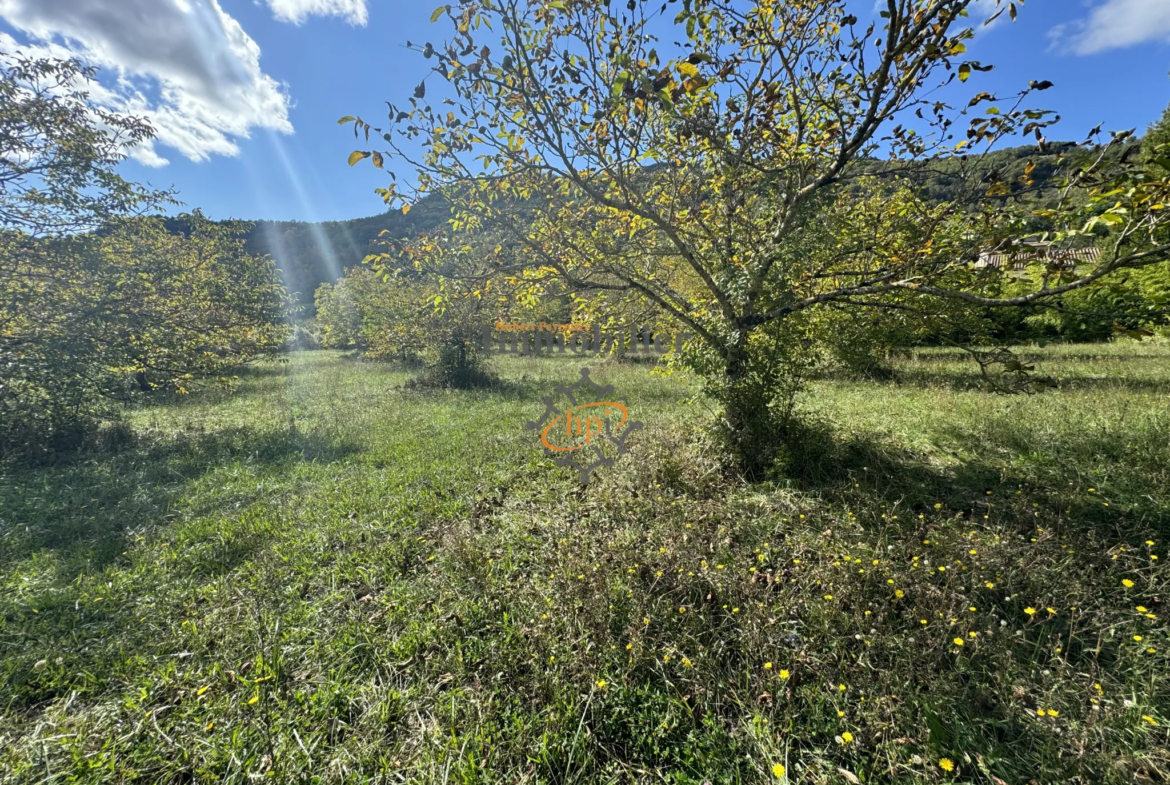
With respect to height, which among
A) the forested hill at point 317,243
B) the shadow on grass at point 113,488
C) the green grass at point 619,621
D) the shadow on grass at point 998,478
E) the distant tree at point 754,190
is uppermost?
the forested hill at point 317,243

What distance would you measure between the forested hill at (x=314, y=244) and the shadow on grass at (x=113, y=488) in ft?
178

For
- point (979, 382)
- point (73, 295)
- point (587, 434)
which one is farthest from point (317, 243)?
point (979, 382)

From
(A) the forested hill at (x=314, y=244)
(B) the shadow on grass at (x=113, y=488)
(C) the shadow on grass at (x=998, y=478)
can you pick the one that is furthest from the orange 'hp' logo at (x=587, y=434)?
(A) the forested hill at (x=314, y=244)

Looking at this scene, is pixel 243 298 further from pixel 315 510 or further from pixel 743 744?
pixel 743 744

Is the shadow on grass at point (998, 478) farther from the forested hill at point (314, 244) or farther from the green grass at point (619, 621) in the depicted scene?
the forested hill at point (314, 244)

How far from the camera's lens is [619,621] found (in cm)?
253

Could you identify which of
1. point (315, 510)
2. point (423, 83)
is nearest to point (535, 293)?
point (423, 83)

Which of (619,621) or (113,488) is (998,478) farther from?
(113,488)

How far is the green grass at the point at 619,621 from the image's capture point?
180 centimetres

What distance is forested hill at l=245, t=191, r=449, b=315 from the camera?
2346 inches

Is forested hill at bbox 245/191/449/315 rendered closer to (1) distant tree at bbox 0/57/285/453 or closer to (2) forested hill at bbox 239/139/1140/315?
(2) forested hill at bbox 239/139/1140/315

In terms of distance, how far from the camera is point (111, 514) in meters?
4.38

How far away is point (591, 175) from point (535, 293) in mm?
1585

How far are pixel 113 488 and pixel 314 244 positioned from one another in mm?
81329
